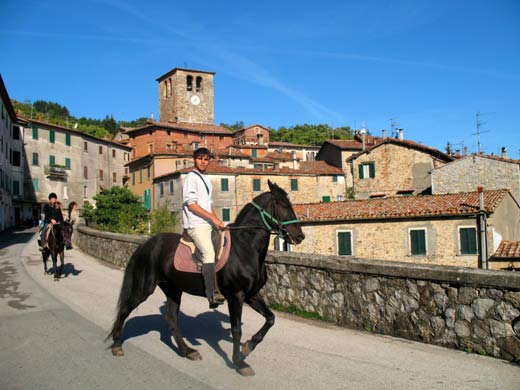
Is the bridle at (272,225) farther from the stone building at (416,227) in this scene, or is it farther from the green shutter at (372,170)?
the green shutter at (372,170)

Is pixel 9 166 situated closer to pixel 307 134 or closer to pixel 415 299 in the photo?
pixel 415 299

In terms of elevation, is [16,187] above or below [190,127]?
below

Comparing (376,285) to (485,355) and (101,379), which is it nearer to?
(485,355)

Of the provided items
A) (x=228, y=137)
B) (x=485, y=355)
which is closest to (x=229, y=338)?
(x=485, y=355)

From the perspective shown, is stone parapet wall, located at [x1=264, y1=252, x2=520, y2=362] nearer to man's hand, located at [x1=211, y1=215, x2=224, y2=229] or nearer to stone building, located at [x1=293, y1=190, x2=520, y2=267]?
man's hand, located at [x1=211, y1=215, x2=224, y2=229]

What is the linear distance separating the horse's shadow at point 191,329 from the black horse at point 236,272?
56cm

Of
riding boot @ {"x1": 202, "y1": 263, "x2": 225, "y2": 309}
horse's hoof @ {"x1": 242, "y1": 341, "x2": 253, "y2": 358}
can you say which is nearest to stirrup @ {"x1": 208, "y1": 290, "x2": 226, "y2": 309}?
riding boot @ {"x1": 202, "y1": 263, "x2": 225, "y2": 309}

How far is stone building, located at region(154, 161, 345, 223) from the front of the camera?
160 feet

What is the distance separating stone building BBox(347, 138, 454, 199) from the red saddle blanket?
4242 centimetres

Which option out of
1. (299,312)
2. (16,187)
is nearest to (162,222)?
(299,312)

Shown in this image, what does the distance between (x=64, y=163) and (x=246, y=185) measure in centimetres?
3113

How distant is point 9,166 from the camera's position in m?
49.7

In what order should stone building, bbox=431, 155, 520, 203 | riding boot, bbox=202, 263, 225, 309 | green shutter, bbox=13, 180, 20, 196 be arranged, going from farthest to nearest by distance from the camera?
1. green shutter, bbox=13, 180, 20, 196
2. stone building, bbox=431, 155, 520, 203
3. riding boot, bbox=202, 263, 225, 309

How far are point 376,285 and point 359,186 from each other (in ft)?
142
